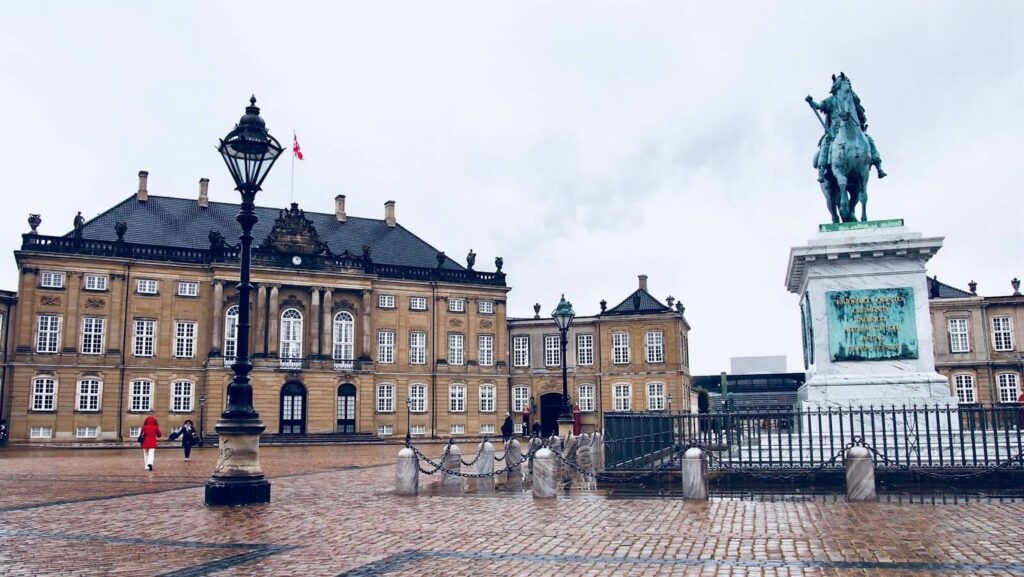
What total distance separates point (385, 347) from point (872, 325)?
144 ft

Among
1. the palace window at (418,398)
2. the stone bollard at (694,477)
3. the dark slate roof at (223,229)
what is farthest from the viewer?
the palace window at (418,398)

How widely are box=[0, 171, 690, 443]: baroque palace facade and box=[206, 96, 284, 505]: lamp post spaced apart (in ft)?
125

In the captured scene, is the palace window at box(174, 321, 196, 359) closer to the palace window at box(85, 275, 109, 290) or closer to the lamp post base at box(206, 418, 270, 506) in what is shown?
the palace window at box(85, 275, 109, 290)

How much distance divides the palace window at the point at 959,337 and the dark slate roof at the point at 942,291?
1943mm

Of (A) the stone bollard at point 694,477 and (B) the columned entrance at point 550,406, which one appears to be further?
(B) the columned entrance at point 550,406

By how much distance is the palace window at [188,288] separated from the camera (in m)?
51.1

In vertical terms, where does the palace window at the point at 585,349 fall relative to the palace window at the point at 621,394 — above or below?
above

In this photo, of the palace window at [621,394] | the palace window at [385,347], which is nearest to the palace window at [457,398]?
the palace window at [385,347]

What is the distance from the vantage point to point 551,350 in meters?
63.0

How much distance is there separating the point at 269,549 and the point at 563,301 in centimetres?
1866

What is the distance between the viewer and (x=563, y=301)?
26.7 m

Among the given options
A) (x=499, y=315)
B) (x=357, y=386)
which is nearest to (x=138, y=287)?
(x=357, y=386)

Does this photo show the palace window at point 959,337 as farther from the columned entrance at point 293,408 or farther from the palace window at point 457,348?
the columned entrance at point 293,408

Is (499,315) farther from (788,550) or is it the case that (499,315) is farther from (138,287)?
(788,550)
